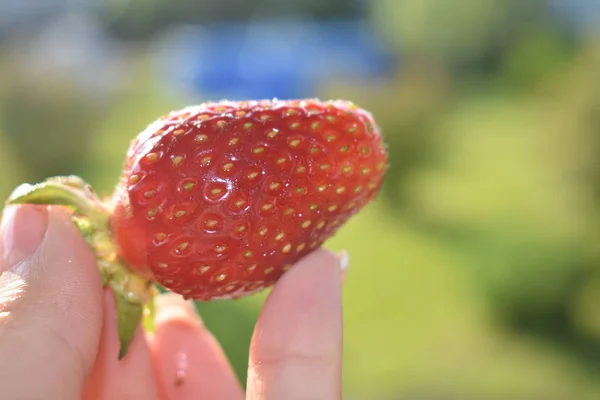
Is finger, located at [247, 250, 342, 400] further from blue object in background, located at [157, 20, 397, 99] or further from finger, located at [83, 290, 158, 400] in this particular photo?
blue object in background, located at [157, 20, 397, 99]

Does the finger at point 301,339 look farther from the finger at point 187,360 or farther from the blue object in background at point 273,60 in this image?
the blue object in background at point 273,60

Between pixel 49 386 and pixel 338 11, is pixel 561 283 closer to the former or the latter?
pixel 49 386

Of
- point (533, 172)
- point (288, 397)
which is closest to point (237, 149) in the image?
point (288, 397)

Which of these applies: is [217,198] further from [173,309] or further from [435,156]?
[435,156]

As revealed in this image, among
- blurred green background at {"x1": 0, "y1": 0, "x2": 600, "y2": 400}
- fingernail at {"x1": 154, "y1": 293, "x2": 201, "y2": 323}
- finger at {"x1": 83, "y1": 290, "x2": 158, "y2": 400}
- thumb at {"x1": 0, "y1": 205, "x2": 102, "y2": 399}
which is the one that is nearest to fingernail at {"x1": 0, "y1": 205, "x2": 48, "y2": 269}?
thumb at {"x1": 0, "y1": 205, "x2": 102, "y2": 399}

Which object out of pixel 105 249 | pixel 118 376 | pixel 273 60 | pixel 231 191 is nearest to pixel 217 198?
pixel 231 191
